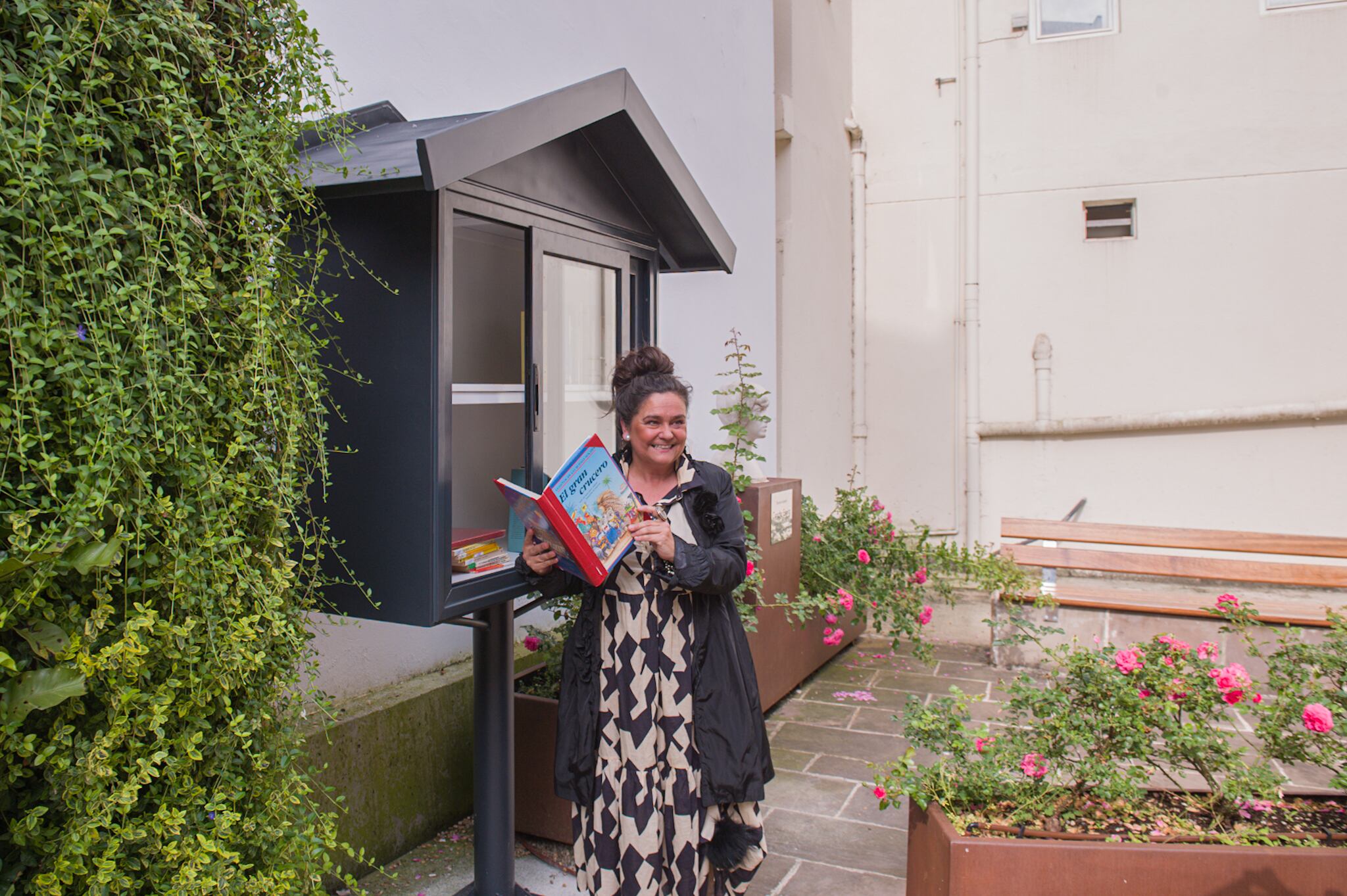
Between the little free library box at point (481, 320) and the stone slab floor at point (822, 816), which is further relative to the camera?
the stone slab floor at point (822, 816)

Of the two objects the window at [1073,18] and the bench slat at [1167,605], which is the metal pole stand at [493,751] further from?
the window at [1073,18]

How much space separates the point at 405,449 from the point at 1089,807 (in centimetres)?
204

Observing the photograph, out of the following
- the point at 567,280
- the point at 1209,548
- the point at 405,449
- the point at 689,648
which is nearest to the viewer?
the point at 405,449

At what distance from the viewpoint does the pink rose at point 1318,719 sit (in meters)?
2.44

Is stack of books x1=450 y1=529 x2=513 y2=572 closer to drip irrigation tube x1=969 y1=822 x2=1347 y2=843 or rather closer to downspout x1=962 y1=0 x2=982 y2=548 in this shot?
drip irrigation tube x1=969 y1=822 x2=1347 y2=843

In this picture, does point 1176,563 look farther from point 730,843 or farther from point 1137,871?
point 730,843

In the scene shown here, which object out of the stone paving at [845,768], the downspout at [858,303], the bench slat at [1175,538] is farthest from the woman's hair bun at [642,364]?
the downspout at [858,303]

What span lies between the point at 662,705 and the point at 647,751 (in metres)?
0.12

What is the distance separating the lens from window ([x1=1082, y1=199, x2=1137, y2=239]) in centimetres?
891

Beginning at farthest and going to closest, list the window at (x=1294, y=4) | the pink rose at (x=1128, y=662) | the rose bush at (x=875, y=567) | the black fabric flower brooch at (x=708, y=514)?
1. the window at (x=1294, y=4)
2. the rose bush at (x=875, y=567)
3. the pink rose at (x=1128, y=662)
4. the black fabric flower brooch at (x=708, y=514)

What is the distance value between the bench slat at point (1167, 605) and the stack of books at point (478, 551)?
160 inches

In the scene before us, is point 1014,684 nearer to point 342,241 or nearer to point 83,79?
point 342,241

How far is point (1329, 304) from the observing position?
8266 mm

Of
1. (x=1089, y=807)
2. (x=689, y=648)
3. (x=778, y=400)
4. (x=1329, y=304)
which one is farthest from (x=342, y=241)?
(x=1329, y=304)
